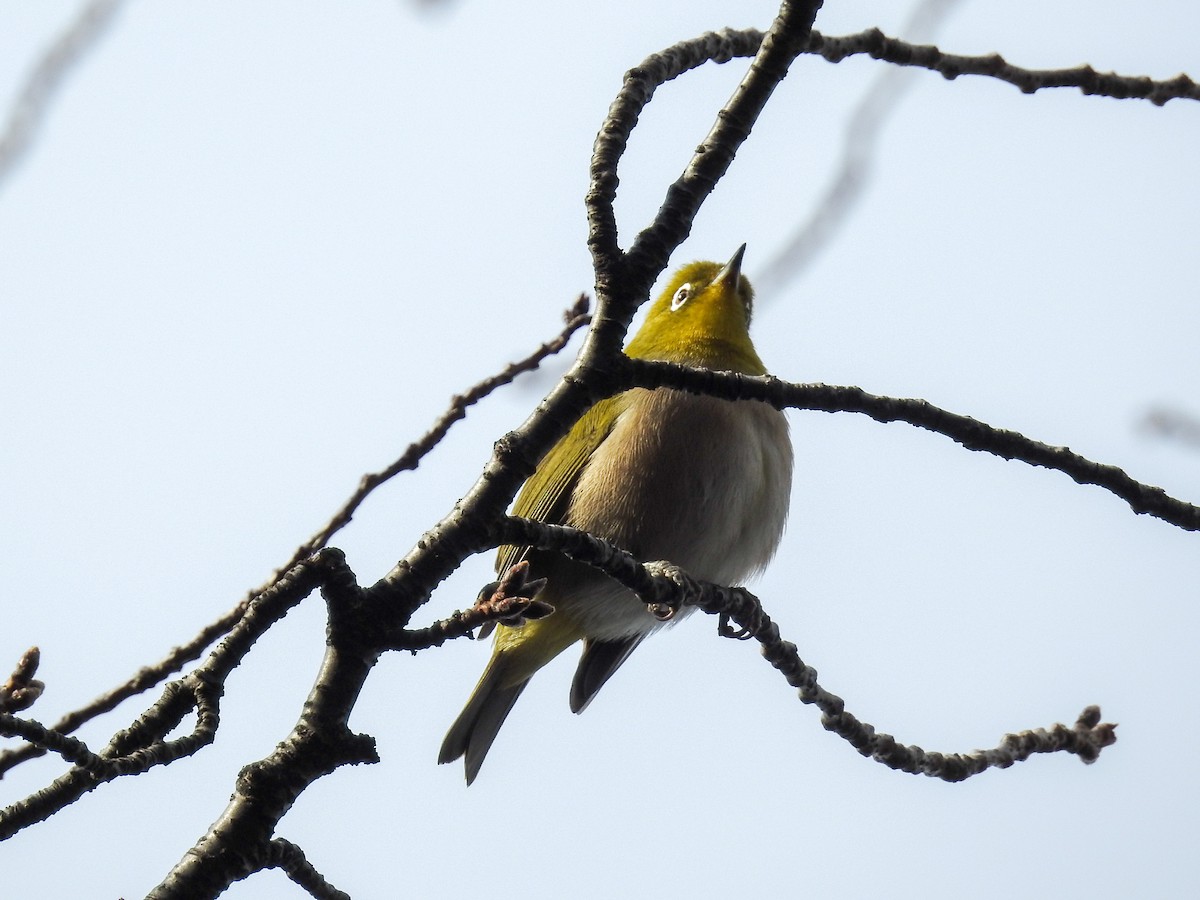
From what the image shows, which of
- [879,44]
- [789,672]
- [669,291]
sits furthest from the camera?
[669,291]

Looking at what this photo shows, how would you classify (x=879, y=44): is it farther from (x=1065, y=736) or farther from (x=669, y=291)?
(x=669, y=291)

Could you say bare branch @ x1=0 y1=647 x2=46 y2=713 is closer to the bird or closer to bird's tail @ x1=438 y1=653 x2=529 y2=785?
the bird

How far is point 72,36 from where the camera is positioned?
265 centimetres

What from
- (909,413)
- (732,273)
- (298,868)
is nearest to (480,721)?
(732,273)

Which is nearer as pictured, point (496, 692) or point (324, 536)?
point (324, 536)

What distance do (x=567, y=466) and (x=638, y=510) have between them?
469 mm

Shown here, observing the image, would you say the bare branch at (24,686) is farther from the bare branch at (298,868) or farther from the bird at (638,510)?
the bird at (638,510)

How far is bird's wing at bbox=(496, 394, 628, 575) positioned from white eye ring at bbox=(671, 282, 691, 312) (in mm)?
1140

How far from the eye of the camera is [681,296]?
6633mm

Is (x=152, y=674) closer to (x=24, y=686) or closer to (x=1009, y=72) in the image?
(x=24, y=686)

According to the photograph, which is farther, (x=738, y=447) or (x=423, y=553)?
(x=738, y=447)

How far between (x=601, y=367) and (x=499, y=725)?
327cm

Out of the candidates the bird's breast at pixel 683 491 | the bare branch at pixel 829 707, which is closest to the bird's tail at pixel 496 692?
the bird's breast at pixel 683 491

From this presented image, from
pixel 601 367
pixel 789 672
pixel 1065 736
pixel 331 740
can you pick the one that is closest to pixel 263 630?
pixel 331 740
